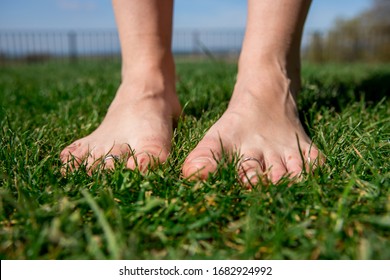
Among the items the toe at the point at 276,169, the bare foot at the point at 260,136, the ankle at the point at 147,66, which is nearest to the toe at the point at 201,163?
the bare foot at the point at 260,136

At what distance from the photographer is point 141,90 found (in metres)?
1.26

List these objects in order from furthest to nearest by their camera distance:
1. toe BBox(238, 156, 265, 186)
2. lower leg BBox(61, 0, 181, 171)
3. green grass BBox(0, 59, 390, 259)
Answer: lower leg BBox(61, 0, 181, 171)
toe BBox(238, 156, 265, 186)
green grass BBox(0, 59, 390, 259)

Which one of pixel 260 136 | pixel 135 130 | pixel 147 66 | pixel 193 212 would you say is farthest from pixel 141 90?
pixel 193 212

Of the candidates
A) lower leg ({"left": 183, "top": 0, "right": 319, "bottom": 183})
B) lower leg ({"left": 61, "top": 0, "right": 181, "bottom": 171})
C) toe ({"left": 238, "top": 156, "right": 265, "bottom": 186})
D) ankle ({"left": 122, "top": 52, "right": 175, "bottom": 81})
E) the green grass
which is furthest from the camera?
ankle ({"left": 122, "top": 52, "right": 175, "bottom": 81})

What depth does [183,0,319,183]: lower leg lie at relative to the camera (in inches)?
37.9

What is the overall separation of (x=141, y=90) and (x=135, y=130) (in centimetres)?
21

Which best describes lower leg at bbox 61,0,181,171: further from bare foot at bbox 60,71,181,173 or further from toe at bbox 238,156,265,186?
toe at bbox 238,156,265,186

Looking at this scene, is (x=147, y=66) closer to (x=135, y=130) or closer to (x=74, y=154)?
(x=135, y=130)

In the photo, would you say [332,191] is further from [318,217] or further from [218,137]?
[218,137]

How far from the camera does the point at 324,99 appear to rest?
5.31 feet

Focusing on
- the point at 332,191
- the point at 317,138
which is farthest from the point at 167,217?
the point at 317,138

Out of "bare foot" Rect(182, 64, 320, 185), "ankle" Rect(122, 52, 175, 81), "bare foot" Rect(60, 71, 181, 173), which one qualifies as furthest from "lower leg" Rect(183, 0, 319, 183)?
"ankle" Rect(122, 52, 175, 81)

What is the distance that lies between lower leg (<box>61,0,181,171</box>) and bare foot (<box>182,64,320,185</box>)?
18 centimetres
